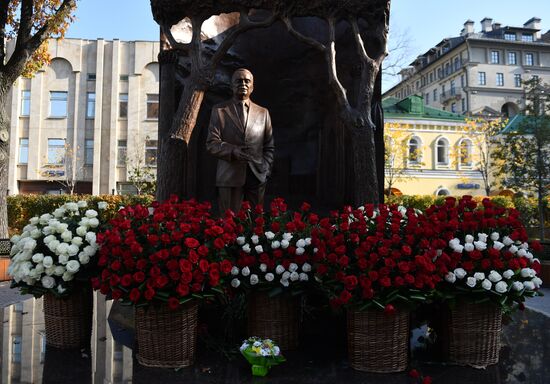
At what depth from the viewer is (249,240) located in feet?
14.4

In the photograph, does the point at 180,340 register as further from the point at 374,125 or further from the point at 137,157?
the point at 137,157

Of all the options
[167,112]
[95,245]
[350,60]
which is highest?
[350,60]

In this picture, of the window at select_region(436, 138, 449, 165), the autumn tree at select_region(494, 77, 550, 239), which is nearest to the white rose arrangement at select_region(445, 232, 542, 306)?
the autumn tree at select_region(494, 77, 550, 239)

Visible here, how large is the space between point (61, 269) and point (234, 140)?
9.01 feet

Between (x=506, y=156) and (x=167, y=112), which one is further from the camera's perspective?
(x=506, y=156)

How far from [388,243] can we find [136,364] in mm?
2336

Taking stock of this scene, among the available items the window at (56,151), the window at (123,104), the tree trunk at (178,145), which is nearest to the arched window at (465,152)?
the window at (123,104)

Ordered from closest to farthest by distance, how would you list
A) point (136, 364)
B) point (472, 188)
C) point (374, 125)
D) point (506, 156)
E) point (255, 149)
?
point (136, 364) < point (255, 149) < point (374, 125) < point (506, 156) < point (472, 188)

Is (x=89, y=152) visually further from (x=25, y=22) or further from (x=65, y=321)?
(x=65, y=321)

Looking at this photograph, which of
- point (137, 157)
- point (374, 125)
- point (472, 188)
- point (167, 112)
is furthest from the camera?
point (472, 188)

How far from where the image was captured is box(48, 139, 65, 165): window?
116ft

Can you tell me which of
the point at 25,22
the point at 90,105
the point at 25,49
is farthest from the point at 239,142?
the point at 90,105

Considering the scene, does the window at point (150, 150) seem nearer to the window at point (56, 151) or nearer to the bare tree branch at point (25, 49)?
the window at point (56, 151)

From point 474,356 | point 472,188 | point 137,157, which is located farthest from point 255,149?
point 472,188
